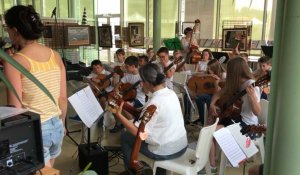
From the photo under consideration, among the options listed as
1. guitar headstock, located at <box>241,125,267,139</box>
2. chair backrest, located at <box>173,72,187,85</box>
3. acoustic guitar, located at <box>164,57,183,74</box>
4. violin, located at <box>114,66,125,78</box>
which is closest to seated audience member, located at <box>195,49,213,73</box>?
acoustic guitar, located at <box>164,57,183,74</box>

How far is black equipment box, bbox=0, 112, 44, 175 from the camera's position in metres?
1.06

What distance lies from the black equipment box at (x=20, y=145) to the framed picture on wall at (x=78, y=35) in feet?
11.3

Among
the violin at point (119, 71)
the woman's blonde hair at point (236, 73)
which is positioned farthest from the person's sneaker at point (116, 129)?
the woman's blonde hair at point (236, 73)

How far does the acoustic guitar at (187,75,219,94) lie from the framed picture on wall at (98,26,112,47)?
106 inches

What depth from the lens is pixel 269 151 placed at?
3.98ft

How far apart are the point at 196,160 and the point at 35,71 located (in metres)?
1.37

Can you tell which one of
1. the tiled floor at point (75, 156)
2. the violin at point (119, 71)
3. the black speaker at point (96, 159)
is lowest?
the tiled floor at point (75, 156)

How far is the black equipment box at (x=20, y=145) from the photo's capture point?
106cm

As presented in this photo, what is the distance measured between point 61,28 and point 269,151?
3.71 metres

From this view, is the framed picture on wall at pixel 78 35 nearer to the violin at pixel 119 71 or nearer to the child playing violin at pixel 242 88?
the violin at pixel 119 71

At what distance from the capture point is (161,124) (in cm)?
232

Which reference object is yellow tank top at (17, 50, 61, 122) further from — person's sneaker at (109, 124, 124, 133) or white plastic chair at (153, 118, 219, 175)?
person's sneaker at (109, 124, 124, 133)

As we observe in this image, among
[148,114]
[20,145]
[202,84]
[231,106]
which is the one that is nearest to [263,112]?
[231,106]

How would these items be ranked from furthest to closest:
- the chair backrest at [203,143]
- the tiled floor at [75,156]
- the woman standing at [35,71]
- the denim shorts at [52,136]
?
1. the tiled floor at [75,156]
2. the chair backrest at [203,143]
3. the denim shorts at [52,136]
4. the woman standing at [35,71]
